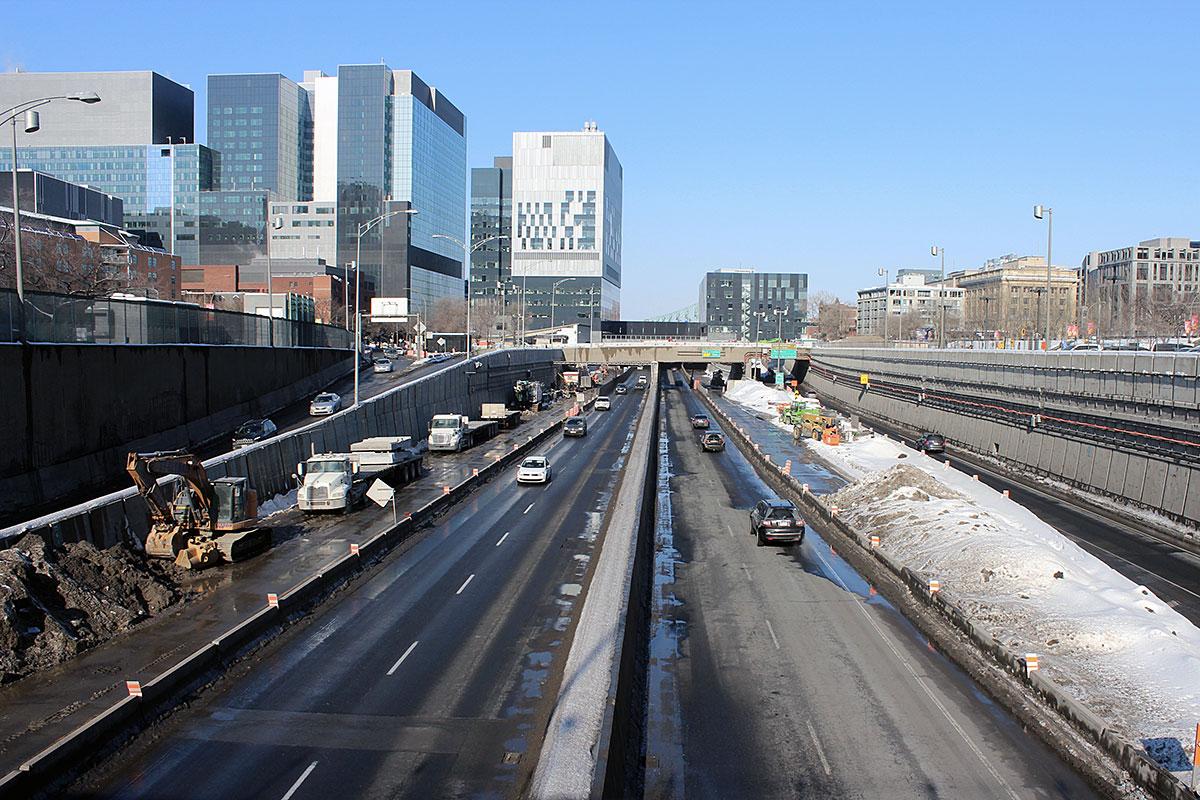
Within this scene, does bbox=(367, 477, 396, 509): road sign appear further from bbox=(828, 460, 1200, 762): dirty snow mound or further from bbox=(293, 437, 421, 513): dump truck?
bbox=(828, 460, 1200, 762): dirty snow mound

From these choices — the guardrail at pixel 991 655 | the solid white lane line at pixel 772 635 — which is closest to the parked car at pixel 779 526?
the guardrail at pixel 991 655

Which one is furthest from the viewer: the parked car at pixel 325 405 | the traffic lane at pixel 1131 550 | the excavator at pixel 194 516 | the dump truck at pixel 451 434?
the dump truck at pixel 451 434

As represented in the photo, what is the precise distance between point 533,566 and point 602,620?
25.9ft

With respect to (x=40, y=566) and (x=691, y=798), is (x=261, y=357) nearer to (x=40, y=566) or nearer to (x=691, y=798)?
(x=40, y=566)

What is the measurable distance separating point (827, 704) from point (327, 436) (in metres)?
33.1

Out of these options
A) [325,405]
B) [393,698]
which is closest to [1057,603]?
[393,698]

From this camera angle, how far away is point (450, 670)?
68.5ft

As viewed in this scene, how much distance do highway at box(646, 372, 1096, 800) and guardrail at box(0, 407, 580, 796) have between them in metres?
9.19

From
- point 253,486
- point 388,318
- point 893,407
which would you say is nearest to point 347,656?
point 253,486

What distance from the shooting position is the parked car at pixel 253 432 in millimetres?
47844

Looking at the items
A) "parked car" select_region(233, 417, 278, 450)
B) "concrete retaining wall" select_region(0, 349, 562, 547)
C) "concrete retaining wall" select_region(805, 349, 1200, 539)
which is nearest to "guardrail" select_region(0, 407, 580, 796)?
"concrete retaining wall" select_region(0, 349, 562, 547)

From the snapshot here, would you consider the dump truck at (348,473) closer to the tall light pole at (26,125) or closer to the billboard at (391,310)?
the tall light pole at (26,125)

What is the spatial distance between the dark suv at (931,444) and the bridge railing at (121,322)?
1881 inches

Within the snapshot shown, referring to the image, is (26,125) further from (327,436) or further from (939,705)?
(939,705)
